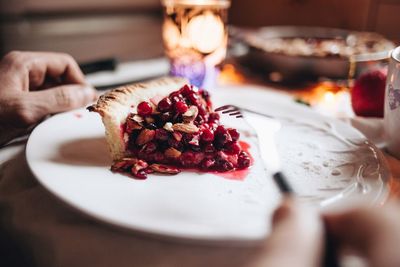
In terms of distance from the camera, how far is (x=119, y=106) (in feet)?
2.91

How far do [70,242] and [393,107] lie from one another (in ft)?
2.27

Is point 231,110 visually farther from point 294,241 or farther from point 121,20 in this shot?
point 121,20

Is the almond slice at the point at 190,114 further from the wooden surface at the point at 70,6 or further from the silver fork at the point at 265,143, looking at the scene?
the wooden surface at the point at 70,6

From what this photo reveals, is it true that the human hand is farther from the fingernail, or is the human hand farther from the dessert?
the dessert

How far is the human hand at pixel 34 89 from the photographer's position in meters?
0.91

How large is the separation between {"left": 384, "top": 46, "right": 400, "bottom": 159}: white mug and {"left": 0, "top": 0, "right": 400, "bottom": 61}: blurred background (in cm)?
125

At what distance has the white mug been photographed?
86cm

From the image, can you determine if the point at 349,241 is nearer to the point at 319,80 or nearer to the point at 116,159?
the point at 116,159

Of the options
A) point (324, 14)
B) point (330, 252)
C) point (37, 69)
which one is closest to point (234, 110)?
point (37, 69)

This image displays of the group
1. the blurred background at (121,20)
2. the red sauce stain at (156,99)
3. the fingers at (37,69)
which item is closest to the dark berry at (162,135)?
the red sauce stain at (156,99)

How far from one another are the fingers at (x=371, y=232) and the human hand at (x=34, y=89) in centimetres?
74

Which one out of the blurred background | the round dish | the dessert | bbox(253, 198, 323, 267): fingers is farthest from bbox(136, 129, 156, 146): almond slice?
the blurred background

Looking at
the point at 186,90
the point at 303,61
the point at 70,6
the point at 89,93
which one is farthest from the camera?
the point at 70,6

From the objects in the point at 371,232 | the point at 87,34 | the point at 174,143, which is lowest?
the point at 87,34
